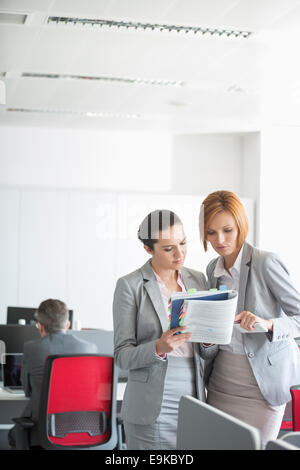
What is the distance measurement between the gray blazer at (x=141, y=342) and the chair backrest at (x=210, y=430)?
415mm

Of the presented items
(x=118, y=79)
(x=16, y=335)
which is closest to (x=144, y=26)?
(x=118, y=79)

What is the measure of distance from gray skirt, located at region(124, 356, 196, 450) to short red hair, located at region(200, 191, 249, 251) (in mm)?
520

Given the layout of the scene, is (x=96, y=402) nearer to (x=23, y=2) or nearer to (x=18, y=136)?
(x=23, y=2)

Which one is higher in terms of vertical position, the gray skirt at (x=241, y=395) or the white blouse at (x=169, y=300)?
the white blouse at (x=169, y=300)

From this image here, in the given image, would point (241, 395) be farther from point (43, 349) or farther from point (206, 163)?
point (206, 163)

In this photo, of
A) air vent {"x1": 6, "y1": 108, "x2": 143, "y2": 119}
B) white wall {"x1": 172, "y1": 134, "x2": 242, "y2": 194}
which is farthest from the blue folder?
white wall {"x1": 172, "y1": 134, "x2": 242, "y2": 194}

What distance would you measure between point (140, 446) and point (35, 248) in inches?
253

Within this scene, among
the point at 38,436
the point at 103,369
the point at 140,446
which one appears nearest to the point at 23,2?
the point at 103,369

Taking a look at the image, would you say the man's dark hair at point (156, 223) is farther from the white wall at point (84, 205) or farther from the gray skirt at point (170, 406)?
the white wall at point (84, 205)

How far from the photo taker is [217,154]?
9742 mm

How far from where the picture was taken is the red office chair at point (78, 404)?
3.72m

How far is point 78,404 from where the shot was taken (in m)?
3.79

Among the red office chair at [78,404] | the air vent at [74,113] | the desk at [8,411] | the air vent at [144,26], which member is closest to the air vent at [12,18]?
the air vent at [144,26]

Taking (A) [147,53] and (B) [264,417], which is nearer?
(B) [264,417]
